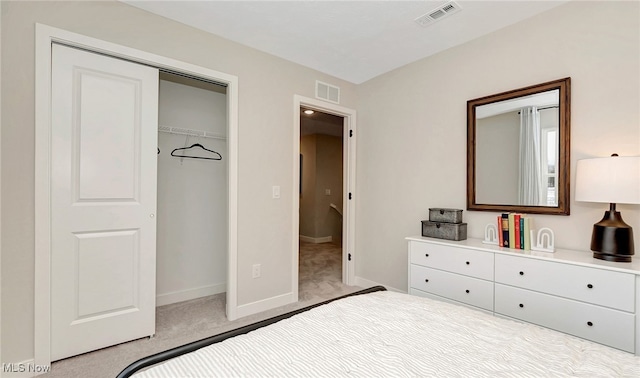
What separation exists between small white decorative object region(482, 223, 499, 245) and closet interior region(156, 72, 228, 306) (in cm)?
246

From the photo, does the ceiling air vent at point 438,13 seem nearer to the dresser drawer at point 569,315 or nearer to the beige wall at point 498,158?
the beige wall at point 498,158

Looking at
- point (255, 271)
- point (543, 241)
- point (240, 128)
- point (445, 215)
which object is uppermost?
point (240, 128)

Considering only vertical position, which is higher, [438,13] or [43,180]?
[438,13]

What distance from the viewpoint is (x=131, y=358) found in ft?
6.68

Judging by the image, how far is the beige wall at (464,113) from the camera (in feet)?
6.37

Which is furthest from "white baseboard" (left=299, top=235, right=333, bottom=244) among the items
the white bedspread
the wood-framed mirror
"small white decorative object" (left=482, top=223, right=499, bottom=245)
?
the white bedspread

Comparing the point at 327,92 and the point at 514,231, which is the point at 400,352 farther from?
the point at 327,92

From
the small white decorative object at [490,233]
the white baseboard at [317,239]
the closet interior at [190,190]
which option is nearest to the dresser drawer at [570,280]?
the small white decorative object at [490,233]

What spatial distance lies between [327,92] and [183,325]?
2809mm

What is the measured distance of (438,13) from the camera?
226 cm

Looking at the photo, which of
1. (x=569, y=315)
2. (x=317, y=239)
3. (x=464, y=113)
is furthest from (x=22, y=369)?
(x=317, y=239)

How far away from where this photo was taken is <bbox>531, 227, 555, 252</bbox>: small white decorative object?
6.74 ft

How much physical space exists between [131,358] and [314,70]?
3.10m

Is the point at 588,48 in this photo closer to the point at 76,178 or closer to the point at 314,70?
the point at 314,70
